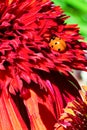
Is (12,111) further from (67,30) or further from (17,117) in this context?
(67,30)

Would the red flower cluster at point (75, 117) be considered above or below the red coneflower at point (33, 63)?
below

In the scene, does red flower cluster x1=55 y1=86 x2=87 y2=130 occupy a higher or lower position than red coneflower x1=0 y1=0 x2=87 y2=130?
lower

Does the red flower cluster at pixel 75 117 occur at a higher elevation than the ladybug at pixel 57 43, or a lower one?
lower

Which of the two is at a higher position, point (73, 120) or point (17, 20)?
point (17, 20)

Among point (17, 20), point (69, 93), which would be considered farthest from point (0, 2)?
point (69, 93)
